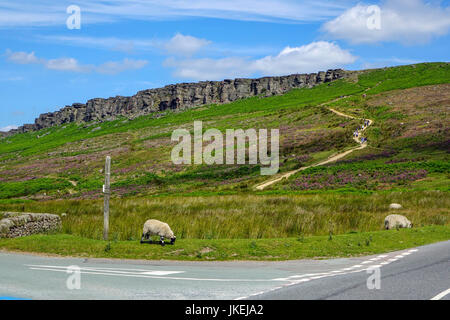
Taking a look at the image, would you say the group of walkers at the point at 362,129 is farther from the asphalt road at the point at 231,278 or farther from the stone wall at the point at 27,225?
the asphalt road at the point at 231,278

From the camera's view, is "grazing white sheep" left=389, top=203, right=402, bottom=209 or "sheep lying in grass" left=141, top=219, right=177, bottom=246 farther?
"grazing white sheep" left=389, top=203, right=402, bottom=209

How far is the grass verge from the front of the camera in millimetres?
16969

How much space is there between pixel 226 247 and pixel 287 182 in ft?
133

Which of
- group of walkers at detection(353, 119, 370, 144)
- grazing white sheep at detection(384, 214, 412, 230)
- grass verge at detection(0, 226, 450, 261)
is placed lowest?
grazing white sheep at detection(384, 214, 412, 230)

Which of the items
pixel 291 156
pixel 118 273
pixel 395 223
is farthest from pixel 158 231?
pixel 291 156

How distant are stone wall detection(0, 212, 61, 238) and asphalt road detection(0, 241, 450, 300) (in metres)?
4.61

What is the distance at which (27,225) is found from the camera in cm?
2131

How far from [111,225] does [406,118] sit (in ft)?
259

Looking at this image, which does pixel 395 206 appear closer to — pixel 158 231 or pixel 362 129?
pixel 158 231

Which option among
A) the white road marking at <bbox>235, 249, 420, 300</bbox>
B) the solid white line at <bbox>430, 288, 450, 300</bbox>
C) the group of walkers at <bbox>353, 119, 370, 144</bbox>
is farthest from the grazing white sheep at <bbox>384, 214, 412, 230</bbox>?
the group of walkers at <bbox>353, 119, 370, 144</bbox>

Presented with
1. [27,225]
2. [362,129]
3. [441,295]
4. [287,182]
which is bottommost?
[287,182]

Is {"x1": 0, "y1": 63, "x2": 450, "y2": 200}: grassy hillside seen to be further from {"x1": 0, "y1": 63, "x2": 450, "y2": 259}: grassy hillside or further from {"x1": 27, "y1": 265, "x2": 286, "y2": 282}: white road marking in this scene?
{"x1": 27, "y1": 265, "x2": 286, "y2": 282}: white road marking
